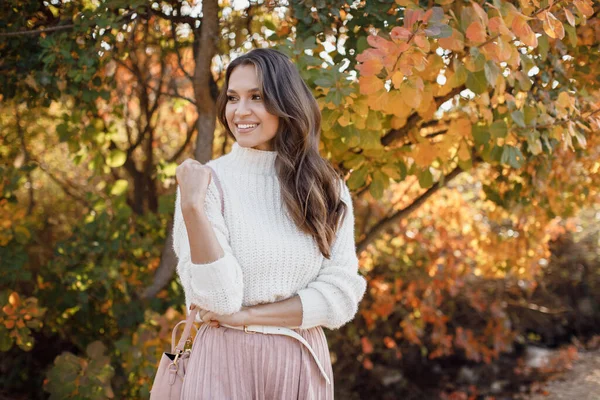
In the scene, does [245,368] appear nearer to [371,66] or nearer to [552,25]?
[371,66]

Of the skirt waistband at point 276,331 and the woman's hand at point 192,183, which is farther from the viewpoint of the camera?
the skirt waistband at point 276,331

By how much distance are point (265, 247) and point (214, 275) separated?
216 mm

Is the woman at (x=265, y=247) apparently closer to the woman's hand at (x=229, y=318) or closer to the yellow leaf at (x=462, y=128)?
the woman's hand at (x=229, y=318)

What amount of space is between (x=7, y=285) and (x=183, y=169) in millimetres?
2562

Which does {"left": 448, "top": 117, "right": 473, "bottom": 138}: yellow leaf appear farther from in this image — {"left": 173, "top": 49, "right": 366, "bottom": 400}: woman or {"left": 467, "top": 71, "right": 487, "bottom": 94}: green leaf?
{"left": 173, "top": 49, "right": 366, "bottom": 400}: woman

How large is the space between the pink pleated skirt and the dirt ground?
3649mm

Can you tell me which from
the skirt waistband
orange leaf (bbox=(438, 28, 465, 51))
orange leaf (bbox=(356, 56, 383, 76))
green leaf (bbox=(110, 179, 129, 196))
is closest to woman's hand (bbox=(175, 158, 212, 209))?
the skirt waistband

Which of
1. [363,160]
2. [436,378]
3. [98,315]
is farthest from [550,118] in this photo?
[436,378]

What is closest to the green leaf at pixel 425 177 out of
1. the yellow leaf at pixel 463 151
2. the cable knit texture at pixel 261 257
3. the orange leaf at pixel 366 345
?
the yellow leaf at pixel 463 151

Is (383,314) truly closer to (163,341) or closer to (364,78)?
(163,341)

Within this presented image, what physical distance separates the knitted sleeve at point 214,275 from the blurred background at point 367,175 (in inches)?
28.9

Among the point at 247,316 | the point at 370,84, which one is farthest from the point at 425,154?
the point at 247,316

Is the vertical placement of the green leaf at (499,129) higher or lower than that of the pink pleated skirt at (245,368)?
higher

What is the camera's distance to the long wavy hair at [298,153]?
202cm
